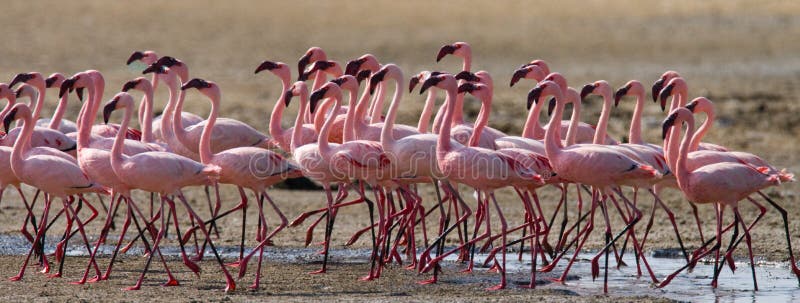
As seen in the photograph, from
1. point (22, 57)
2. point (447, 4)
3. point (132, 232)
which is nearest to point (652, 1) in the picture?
point (447, 4)

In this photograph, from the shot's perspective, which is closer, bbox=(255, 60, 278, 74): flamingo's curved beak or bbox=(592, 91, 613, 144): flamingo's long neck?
bbox=(592, 91, 613, 144): flamingo's long neck

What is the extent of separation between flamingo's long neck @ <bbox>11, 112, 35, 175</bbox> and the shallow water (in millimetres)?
1499

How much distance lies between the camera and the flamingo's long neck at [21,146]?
9938 mm

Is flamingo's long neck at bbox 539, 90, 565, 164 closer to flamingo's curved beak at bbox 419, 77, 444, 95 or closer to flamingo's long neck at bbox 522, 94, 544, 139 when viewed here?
flamingo's curved beak at bbox 419, 77, 444, 95

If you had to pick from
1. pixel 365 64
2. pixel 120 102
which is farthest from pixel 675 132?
pixel 120 102

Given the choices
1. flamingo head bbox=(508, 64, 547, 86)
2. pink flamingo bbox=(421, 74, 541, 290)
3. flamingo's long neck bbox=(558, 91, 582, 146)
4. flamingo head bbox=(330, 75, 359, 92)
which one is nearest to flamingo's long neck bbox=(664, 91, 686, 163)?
flamingo's long neck bbox=(558, 91, 582, 146)

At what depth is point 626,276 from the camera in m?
10.6

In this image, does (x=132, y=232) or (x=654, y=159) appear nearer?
(x=654, y=159)

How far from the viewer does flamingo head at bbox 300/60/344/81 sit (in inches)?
461

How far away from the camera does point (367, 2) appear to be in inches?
1487

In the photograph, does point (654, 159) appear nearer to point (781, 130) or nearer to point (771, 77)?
point (781, 130)

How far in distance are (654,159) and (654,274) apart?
3.16 ft

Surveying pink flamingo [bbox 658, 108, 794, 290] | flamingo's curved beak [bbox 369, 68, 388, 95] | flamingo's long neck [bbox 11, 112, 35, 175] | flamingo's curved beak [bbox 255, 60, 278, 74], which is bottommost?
pink flamingo [bbox 658, 108, 794, 290]

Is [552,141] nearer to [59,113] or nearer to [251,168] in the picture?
[251,168]
